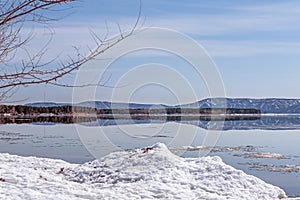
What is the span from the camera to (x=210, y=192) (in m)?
10.3

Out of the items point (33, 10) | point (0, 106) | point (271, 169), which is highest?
point (33, 10)

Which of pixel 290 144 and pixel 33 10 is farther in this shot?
pixel 290 144

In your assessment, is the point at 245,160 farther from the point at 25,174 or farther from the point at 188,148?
the point at 25,174

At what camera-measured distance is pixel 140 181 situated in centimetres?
1061

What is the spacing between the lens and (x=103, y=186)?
10562mm

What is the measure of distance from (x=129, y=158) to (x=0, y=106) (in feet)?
15.6

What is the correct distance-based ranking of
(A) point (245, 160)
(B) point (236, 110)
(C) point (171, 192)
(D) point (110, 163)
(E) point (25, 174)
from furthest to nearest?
(B) point (236, 110) < (A) point (245, 160) < (D) point (110, 163) < (E) point (25, 174) < (C) point (171, 192)

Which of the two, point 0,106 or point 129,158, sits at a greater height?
point 0,106

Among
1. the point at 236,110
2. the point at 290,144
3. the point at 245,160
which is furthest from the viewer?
the point at 236,110

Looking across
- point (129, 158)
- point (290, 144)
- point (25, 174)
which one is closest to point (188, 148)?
point (290, 144)

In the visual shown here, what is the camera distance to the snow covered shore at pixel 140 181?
31.4 ft

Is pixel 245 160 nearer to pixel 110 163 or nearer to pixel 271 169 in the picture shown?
pixel 271 169

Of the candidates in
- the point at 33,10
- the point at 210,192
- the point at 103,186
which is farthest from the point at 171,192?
the point at 33,10

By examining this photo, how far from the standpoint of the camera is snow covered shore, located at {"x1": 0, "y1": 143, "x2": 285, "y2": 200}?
377 inches
